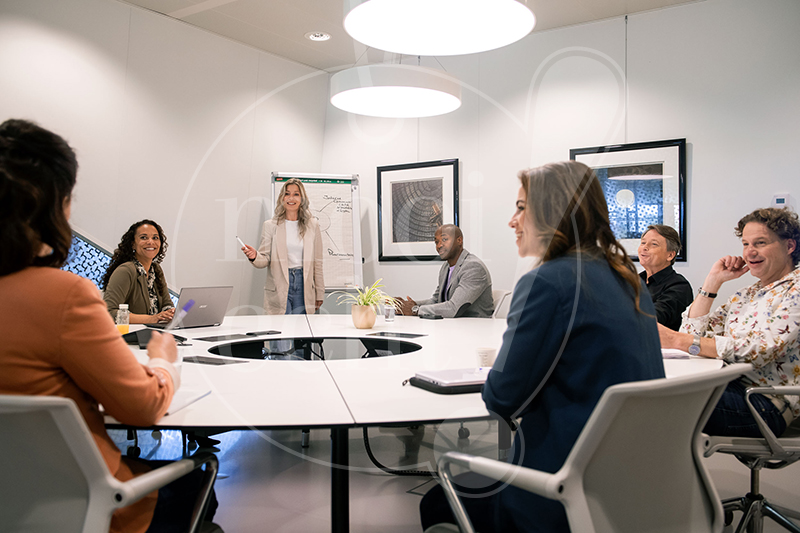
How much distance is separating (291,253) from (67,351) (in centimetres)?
388

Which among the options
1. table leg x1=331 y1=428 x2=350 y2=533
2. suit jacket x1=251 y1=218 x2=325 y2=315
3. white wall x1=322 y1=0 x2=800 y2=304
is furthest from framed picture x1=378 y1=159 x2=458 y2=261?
table leg x1=331 y1=428 x2=350 y2=533

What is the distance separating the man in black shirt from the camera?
2.91 meters

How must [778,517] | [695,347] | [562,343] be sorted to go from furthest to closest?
[695,347], [778,517], [562,343]

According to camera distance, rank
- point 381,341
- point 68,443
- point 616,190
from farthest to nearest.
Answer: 1. point 616,190
2. point 381,341
3. point 68,443

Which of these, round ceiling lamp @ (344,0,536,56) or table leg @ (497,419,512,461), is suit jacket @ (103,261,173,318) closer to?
round ceiling lamp @ (344,0,536,56)

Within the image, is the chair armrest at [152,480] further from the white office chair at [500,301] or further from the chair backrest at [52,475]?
the white office chair at [500,301]

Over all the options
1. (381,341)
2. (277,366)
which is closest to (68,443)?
(277,366)

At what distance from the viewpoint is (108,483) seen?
3.70 ft

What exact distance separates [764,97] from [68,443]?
4.91 meters

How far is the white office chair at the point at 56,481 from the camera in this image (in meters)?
1.08

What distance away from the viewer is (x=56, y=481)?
44.8 inches

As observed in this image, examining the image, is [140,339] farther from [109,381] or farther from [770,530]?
[770,530]

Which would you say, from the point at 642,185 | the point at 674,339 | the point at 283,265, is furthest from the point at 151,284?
the point at 642,185

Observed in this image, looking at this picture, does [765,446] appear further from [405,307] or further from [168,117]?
[168,117]
